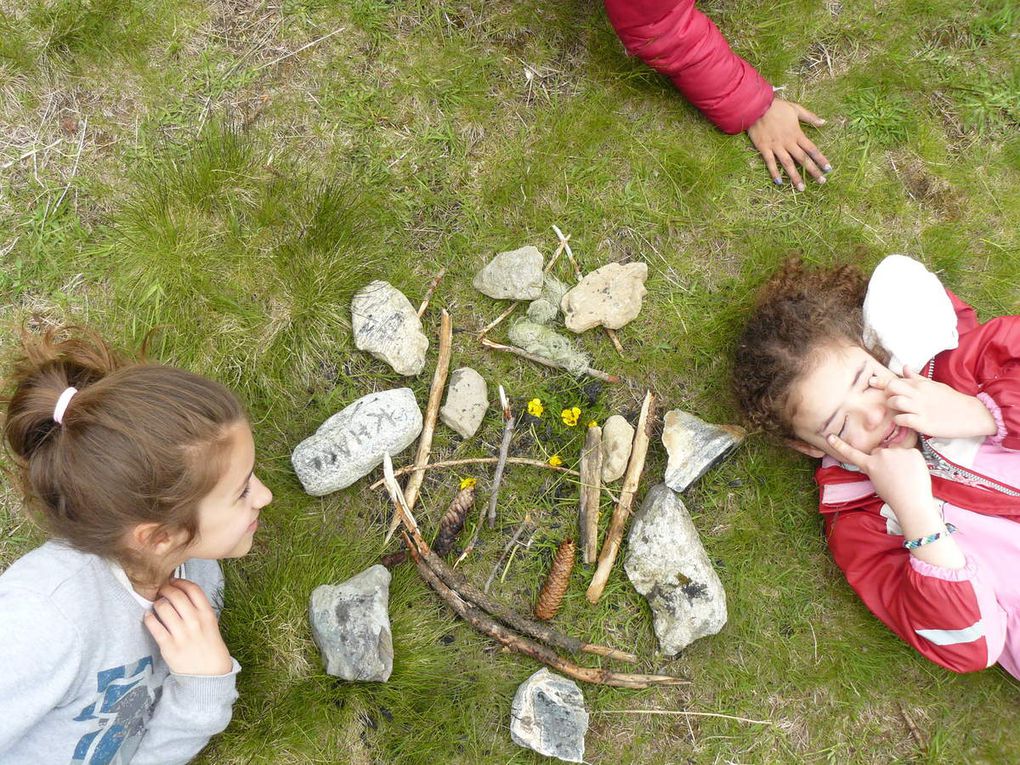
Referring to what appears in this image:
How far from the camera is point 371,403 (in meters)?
3.21

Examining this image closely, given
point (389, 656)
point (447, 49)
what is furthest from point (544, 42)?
point (389, 656)

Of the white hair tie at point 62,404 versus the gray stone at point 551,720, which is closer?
the white hair tie at point 62,404

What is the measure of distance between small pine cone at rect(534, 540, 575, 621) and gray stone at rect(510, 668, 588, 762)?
12.3 inches

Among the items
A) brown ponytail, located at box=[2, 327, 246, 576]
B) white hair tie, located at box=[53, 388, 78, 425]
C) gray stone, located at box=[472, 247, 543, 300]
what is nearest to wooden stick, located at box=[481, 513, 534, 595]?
gray stone, located at box=[472, 247, 543, 300]

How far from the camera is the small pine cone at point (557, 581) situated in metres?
3.24

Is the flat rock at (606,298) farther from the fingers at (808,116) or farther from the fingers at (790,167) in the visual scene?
the fingers at (808,116)

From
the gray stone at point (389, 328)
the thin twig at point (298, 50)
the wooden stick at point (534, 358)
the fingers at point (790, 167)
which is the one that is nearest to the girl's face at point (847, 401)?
the wooden stick at point (534, 358)

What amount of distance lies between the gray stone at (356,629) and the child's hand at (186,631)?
445 mm

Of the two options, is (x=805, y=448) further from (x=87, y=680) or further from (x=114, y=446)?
(x=87, y=680)

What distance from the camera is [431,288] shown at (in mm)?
3445

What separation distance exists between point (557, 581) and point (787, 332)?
1.49 meters

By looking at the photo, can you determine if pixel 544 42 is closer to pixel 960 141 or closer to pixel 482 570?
pixel 960 141

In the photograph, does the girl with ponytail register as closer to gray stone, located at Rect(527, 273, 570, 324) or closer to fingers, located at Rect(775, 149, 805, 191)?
gray stone, located at Rect(527, 273, 570, 324)

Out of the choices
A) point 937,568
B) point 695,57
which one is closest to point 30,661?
point 937,568
